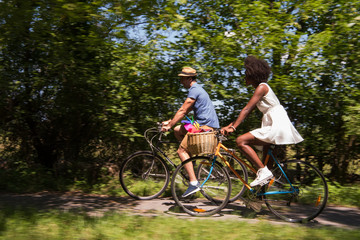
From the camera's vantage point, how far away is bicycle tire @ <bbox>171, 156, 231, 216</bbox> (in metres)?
5.26

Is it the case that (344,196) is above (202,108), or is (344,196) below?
below

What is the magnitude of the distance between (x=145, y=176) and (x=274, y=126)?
2478 millimetres

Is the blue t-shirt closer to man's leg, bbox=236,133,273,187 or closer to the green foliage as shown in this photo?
man's leg, bbox=236,133,273,187

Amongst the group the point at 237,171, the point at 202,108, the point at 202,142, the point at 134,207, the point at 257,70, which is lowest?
the point at 134,207

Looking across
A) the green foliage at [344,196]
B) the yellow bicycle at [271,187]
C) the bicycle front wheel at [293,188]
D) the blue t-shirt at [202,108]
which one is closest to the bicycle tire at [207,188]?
the yellow bicycle at [271,187]

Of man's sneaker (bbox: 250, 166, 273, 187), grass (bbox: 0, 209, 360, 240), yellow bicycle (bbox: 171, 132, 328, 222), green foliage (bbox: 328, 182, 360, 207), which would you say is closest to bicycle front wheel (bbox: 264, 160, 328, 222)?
yellow bicycle (bbox: 171, 132, 328, 222)

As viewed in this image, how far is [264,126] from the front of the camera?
16.7 feet

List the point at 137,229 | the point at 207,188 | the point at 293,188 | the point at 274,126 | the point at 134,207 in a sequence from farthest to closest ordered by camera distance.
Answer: the point at 134,207 < the point at 207,188 < the point at 293,188 < the point at 274,126 < the point at 137,229

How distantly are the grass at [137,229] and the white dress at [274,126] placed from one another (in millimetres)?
1103

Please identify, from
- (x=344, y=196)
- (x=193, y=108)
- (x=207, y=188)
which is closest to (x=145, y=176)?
(x=207, y=188)

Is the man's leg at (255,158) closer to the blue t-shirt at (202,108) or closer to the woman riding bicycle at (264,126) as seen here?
the woman riding bicycle at (264,126)

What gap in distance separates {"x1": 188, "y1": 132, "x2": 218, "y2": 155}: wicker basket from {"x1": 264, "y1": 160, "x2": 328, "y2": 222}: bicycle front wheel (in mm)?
957

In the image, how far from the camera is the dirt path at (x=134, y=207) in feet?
17.0

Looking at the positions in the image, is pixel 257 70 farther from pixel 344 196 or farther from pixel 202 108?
pixel 344 196
